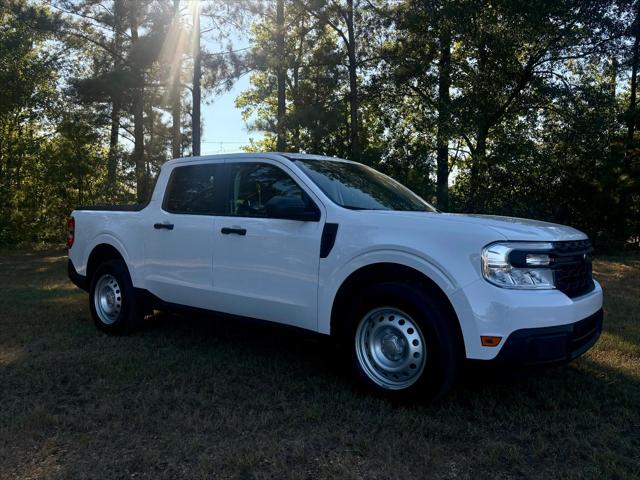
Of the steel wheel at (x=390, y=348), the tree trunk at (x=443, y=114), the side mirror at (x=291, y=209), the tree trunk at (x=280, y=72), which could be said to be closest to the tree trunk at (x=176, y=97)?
the tree trunk at (x=280, y=72)

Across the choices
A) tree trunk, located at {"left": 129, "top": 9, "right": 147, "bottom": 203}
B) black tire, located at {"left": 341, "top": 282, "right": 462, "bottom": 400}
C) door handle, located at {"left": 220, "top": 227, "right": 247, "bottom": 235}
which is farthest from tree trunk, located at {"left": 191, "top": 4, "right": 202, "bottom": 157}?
black tire, located at {"left": 341, "top": 282, "right": 462, "bottom": 400}

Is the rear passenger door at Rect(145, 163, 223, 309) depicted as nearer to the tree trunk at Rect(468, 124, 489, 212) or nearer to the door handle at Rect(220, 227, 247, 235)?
the door handle at Rect(220, 227, 247, 235)

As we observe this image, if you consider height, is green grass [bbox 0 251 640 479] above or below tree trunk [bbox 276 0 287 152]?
below

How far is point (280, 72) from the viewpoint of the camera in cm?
2094

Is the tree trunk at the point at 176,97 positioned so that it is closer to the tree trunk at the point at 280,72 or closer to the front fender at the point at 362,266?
the tree trunk at the point at 280,72

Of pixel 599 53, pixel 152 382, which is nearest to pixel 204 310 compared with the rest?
pixel 152 382

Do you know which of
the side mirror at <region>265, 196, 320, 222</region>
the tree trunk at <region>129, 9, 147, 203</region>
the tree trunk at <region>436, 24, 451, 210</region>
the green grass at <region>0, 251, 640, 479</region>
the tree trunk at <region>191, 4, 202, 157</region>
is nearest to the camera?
the green grass at <region>0, 251, 640, 479</region>

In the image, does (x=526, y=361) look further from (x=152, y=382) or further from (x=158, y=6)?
(x=158, y=6)

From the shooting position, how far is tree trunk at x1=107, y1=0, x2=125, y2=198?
1895 cm

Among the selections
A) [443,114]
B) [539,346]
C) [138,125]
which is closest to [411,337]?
[539,346]

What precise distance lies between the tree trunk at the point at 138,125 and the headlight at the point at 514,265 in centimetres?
1738

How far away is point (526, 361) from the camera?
3.41 meters

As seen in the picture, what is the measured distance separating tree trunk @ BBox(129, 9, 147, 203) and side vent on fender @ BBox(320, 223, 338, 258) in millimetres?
16286

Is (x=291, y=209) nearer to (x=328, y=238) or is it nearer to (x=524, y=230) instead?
(x=328, y=238)
